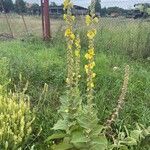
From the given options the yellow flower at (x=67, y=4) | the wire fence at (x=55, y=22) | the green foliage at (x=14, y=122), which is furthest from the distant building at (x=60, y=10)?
the yellow flower at (x=67, y=4)

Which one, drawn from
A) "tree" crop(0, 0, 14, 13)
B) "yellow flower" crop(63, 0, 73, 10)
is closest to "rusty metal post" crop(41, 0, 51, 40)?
"tree" crop(0, 0, 14, 13)

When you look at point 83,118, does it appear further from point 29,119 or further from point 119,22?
point 119,22

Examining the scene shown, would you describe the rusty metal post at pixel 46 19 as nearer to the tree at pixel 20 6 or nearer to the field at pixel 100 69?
the field at pixel 100 69

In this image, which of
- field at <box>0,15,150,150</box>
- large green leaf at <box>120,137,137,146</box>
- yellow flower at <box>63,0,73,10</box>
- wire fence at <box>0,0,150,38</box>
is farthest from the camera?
wire fence at <box>0,0,150,38</box>

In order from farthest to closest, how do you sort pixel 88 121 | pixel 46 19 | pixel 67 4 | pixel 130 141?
pixel 46 19, pixel 130 141, pixel 88 121, pixel 67 4

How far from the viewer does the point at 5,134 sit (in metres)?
4.74

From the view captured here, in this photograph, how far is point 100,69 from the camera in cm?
712

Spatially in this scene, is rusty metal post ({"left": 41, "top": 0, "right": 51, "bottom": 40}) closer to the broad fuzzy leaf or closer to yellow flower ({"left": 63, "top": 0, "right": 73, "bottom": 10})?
the broad fuzzy leaf

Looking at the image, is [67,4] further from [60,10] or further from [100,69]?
[60,10]

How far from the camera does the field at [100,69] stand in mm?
5520

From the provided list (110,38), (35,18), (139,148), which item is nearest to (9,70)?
(139,148)

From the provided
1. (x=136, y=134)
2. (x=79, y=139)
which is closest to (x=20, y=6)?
(x=136, y=134)

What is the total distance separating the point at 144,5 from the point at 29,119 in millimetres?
5369

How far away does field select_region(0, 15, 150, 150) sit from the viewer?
5520mm
